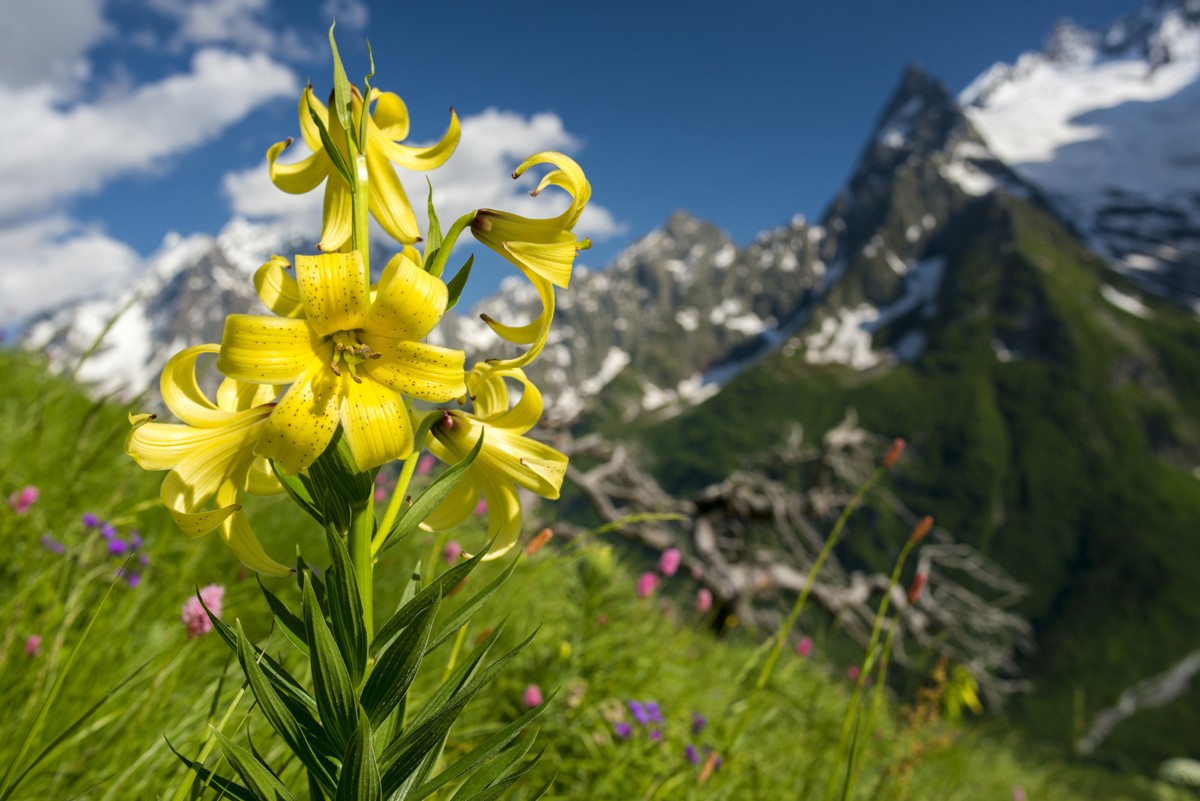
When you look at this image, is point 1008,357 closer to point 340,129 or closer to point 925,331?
point 925,331

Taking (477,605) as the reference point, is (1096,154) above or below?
above

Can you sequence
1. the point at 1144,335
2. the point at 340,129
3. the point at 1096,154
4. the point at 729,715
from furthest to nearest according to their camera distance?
the point at 1096,154
the point at 1144,335
the point at 729,715
the point at 340,129

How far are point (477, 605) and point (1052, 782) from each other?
7.88 metres

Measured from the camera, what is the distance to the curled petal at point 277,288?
1.32 m

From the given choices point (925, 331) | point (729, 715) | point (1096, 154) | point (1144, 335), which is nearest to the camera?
point (729, 715)

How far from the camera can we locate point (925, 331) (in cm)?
16525

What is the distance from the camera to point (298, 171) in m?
1.49

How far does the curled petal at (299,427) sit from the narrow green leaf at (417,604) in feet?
0.82

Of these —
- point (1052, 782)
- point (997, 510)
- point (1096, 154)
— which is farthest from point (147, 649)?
point (1096, 154)

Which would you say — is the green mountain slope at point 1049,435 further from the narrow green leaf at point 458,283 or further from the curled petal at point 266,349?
the curled petal at point 266,349

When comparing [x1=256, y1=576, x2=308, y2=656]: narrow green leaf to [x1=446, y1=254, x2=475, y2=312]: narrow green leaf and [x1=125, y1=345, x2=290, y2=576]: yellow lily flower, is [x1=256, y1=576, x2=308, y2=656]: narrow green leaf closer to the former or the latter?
[x1=125, y1=345, x2=290, y2=576]: yellow lily flower

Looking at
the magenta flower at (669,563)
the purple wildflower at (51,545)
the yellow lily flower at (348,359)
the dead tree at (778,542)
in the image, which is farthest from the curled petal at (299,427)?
the dead tree at (778,542)

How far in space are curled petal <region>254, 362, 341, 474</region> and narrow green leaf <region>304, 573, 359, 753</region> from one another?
178mm

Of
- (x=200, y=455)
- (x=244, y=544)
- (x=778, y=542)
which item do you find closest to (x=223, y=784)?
(x=244, y=544)
